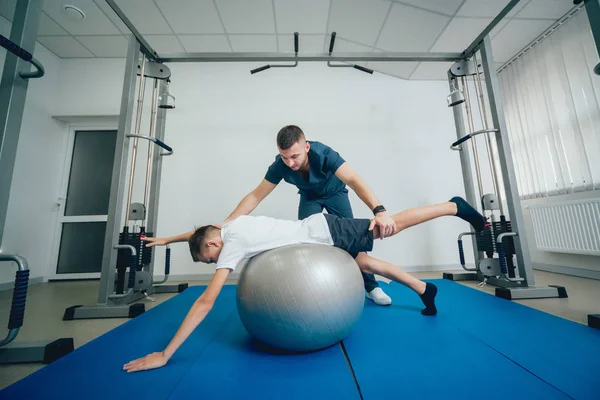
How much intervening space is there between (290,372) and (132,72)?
2.63m

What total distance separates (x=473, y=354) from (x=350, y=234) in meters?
0.76

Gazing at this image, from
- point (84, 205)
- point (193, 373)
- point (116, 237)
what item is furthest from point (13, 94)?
point (84, 205)

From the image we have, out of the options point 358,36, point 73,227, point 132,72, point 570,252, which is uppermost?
point 358,36

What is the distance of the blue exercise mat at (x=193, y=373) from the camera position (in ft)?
3.01

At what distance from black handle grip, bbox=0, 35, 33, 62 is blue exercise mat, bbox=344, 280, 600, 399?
2.19m

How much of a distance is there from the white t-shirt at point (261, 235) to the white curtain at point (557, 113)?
136 inches

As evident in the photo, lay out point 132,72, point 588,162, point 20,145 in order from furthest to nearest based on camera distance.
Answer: point 20,145 → point 588,162 → point 132,72

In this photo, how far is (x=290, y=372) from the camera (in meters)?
1.05

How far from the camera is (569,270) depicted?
3.09 metres

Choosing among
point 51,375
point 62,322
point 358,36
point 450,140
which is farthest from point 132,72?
point 450,140

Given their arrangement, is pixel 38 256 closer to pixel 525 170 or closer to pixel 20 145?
pixel 20 145

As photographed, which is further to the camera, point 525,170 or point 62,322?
point 525,170

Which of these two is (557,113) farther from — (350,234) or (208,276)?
(208,276)

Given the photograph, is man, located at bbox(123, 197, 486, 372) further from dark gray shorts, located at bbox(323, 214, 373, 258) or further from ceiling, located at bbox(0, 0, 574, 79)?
ceiling, located at bbox(0, 0, 574, 79)
